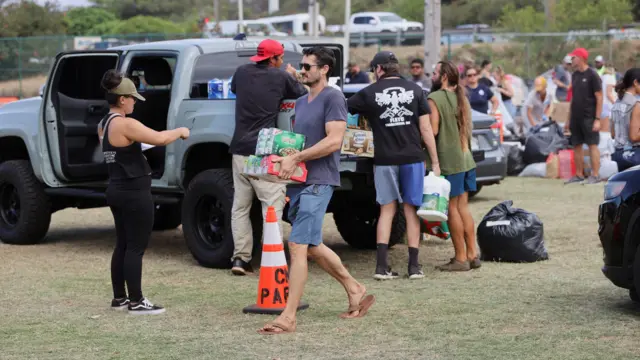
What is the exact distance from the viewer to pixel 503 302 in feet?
27.9

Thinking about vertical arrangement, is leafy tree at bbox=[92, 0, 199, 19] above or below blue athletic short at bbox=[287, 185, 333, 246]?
above

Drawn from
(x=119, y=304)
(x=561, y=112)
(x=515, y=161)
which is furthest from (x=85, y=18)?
(x=119, y=304)

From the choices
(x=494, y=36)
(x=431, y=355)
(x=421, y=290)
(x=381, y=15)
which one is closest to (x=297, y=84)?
(x=421, y=290)

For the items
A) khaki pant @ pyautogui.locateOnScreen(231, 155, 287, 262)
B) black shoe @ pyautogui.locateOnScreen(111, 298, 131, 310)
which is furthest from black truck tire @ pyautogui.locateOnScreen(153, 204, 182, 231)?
black shoe @ pyautogui.locateOnScreen(111, 298, 131, 310)

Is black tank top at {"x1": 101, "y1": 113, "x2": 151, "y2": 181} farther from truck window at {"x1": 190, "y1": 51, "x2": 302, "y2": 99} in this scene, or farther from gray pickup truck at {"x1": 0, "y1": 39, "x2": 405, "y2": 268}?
truck window at {"x1": 190, "y1": 51, "x2": 302, "y2": 99}

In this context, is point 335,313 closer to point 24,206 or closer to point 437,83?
point 437,83

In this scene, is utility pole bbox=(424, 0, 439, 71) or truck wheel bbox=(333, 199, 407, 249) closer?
truck wheel bbox=(333, 199, 407, 249)

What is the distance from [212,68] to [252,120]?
133cm

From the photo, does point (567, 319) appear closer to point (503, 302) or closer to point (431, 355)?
point (503, 302)

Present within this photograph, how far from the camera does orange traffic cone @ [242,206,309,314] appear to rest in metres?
8.30

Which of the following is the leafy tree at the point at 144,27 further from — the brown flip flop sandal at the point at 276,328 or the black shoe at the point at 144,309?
the brown flip flop sandal at the point at 276,328

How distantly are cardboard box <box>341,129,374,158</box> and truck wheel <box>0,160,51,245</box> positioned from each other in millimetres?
3804

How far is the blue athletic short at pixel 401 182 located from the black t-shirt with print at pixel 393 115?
0.18ft

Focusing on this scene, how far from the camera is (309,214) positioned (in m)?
7.61
